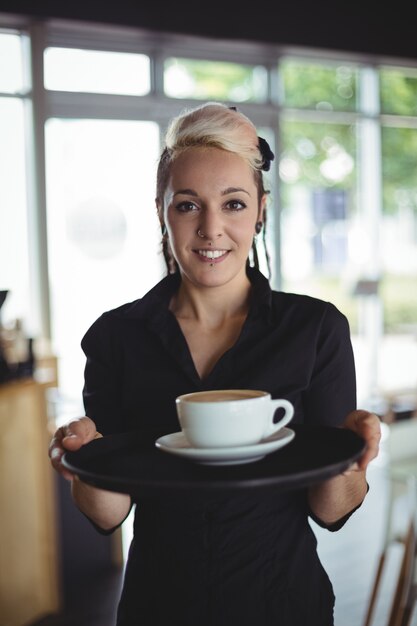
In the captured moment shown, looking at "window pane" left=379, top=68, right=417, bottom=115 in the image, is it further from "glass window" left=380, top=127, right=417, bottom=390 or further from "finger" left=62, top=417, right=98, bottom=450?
"finger" left=62, top=417, right=98, bottom=450

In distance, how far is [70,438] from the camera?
42.1 inches

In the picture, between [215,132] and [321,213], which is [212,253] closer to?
[215,132]

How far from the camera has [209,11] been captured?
583 cm

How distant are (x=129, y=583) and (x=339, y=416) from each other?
48 cm

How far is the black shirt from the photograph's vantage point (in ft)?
4.24

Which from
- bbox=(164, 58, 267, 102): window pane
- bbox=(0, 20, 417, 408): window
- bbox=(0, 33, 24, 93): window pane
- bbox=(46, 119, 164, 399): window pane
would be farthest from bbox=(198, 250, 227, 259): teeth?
bbox=(164, 58, 267, 102): window pane

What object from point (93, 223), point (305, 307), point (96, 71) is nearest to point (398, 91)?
point (96, 71)

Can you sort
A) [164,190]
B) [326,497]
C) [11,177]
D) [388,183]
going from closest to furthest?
[326,497] < [164,190] < [11,177] < [388,183]

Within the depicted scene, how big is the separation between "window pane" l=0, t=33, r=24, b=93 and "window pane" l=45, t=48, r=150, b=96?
199 mm

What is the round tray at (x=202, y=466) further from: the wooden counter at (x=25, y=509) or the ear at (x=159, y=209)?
the wooden counter at (x=25, y=509)

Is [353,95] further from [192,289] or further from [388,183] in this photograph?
[192,289]

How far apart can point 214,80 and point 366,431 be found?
19.1 feet

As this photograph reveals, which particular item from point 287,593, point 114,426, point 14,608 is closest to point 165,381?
point 114,426

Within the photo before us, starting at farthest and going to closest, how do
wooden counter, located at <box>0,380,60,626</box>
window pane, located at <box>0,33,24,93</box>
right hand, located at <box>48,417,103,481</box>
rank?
window pane, located at <box>0,33,24,93</box> < wooden counter, located at <box>0,380,60,626</box> < right hand, located at <box>48,417,103,481</box>
